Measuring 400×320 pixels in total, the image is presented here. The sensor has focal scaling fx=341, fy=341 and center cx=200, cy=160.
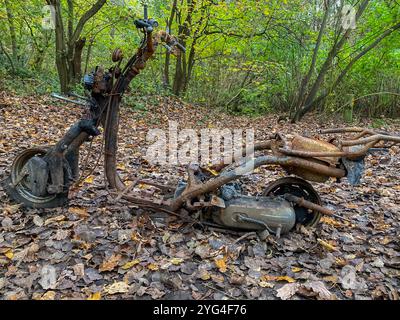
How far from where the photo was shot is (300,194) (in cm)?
348

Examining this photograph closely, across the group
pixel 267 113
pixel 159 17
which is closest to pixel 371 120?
pixel 267 113

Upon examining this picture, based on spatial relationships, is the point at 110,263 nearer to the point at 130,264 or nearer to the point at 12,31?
the point at 130,264

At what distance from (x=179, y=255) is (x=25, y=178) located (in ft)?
6.21

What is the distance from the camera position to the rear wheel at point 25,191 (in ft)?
11.7

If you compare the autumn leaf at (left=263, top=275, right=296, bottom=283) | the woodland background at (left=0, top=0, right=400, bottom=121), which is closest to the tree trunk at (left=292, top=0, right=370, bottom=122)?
the woodland background at (left=0, top=0, right=400, bottom=121)

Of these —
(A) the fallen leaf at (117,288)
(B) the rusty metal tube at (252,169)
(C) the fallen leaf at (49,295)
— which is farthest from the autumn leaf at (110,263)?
(B) the rusty metal tube at (252,169)

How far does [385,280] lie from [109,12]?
10931 mm

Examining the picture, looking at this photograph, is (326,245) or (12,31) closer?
(326,245)

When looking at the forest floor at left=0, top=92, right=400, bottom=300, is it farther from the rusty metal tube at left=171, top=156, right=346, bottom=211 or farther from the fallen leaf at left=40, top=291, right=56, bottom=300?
the rusty metal tube at left=171, top=156, right=346, bottom=211

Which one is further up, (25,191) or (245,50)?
(245,50)

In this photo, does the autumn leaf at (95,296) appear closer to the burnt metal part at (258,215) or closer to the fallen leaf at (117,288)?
the fallen leaf at (117,288)

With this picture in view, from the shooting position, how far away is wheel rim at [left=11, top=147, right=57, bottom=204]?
141 inches

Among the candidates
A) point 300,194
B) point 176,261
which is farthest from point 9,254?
point 300,194

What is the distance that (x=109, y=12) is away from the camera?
11.0 meters
